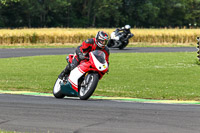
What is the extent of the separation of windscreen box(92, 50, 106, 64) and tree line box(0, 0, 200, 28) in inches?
2251

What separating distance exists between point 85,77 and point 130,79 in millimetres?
5593

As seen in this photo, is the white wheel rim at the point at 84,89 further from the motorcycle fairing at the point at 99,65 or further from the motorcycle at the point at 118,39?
Answer: the motorcycle at the point at 118,39

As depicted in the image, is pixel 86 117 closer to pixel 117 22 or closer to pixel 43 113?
pixel 43 113

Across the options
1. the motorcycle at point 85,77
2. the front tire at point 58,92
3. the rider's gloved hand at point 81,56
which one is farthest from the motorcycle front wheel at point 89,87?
the front tire at point 58,92

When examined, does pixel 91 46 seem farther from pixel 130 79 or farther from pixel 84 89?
pixel 130 79

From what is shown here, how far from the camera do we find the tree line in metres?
70.4

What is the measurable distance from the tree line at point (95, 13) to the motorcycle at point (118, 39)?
3734 cm

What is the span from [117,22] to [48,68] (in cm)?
6171

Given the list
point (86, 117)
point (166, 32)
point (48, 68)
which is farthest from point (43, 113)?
point (166, 32)

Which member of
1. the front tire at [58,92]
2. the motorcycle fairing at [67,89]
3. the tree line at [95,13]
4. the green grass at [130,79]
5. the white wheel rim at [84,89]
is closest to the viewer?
the white wheel rim at [84,89]

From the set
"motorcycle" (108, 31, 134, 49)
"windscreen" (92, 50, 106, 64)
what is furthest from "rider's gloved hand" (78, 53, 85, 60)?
"motorcycle" (108, 31, 134, 49)

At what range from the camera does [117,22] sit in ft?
263

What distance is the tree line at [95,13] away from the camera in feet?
231

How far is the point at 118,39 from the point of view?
100ft
